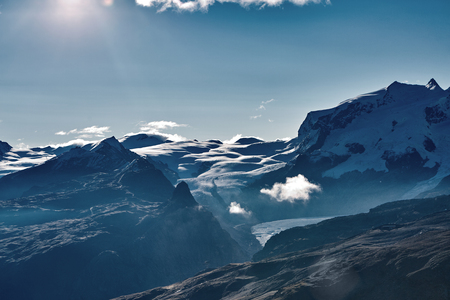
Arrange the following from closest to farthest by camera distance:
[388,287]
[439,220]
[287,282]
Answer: [388,287], [287,282], [439,220]

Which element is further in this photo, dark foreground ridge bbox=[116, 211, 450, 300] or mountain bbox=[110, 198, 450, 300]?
mountain bbox=[110, 198, 450, 300]

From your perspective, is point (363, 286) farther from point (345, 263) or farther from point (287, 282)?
point (287, 282)

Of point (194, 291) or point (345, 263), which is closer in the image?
point (345, 263)

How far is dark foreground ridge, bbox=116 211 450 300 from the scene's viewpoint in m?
98.6

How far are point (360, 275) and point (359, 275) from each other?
287 mm

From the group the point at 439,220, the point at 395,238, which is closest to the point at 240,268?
the point at 395,238

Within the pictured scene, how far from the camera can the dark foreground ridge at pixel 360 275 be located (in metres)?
98.6

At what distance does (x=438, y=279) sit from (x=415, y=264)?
11255 millimetres

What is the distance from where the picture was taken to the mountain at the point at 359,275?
98750mm

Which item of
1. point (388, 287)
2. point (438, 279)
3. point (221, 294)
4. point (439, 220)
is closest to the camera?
point (438, 279)

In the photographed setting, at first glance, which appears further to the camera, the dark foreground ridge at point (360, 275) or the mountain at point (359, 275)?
the mountain at point (359, 275)

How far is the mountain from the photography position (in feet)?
324

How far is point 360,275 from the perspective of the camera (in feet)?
373

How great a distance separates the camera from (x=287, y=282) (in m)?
145
